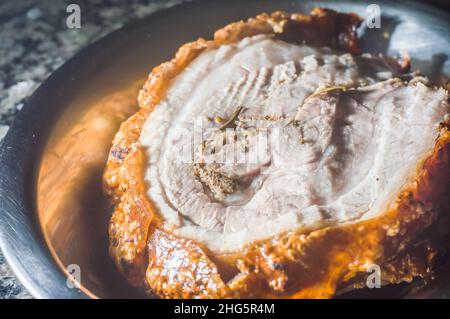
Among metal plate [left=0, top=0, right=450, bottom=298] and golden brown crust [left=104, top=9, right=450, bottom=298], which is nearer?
golden brown crust [left=104, top=9, right=450, bottom=298]

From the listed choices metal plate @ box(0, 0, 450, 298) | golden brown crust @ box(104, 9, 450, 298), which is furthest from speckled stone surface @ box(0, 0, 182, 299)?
golden brown crust @ box(104, 9, 450, 298)

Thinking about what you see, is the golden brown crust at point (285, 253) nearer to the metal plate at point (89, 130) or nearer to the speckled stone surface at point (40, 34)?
the metal plate at point (89, 130)

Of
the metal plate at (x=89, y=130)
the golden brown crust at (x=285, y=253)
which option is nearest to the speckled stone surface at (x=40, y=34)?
the metal plate at (x=89, y=130)

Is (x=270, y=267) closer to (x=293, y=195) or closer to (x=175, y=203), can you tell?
(x=293, y=195)

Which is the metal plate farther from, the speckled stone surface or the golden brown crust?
the speckled stone surface

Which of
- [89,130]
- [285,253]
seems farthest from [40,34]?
[285,253]

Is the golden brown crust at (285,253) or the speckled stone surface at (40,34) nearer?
the golden brown crust at (285,253)
